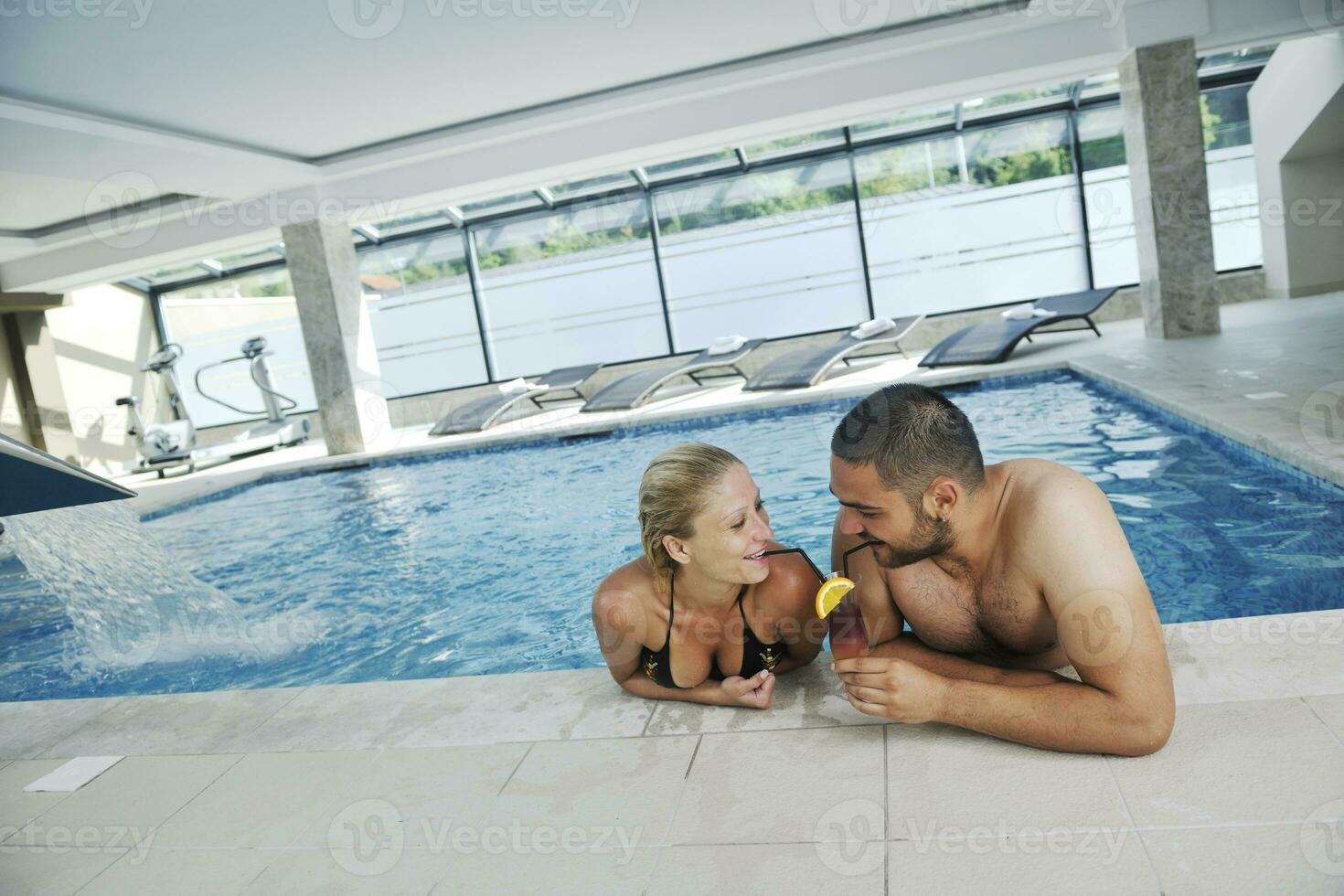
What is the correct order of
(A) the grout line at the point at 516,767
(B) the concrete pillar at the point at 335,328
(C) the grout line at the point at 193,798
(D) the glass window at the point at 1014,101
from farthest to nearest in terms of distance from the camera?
1. (D) the glass window at the point at 1014,101
2. (B) the concrete pillar at the point at 335,328
3. (C) the grout line at the point at 193,798
4. (A) the grout line at the point at 516,767

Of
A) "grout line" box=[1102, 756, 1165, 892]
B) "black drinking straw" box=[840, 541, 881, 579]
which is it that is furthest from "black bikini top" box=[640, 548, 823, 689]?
"grout line" box=[1102, 756, 1165, 892]


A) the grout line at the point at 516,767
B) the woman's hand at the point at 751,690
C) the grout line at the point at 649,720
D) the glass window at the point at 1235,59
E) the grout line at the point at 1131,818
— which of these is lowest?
the grout line at the point at 516,767

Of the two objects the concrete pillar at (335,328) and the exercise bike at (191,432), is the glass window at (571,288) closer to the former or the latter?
the concrete pillar at (335,328)

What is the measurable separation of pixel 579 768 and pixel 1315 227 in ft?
34.7

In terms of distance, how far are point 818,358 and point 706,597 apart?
7.00m

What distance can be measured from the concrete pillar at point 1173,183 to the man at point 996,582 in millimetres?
7193

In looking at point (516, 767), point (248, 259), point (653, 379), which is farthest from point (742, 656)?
point (248, 259)

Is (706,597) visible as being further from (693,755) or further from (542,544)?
(542,544)

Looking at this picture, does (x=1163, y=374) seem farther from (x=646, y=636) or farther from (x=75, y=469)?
(x=75, y=469)

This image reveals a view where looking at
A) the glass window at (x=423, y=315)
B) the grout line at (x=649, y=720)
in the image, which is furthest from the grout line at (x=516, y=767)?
the glass window at (x=423, y=315)

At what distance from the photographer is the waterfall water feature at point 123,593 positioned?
4.06m

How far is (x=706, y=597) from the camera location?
7.37 ft

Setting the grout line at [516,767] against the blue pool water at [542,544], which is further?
the blue pool water at [542,544]

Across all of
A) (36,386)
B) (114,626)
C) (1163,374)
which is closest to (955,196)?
(1163,374)
